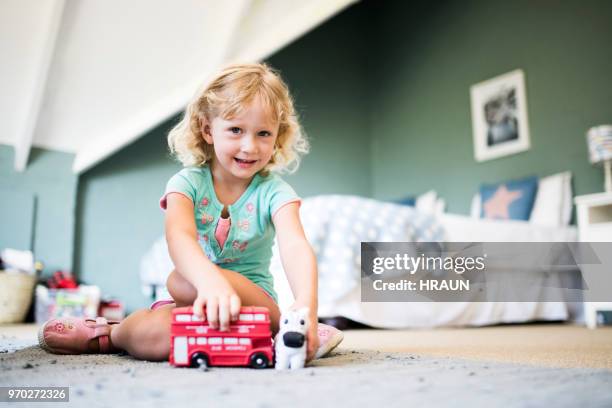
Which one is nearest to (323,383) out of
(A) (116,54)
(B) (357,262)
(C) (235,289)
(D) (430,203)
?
(C) (235,289)

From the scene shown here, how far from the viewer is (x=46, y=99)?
2627 millimetres

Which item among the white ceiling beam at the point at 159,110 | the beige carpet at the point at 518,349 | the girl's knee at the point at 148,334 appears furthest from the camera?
the white ceiling beam at the point at 159,110

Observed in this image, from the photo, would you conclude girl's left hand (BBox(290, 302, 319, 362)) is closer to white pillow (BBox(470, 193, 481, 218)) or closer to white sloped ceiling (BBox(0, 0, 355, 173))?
white sloped ceiling (BBox(0, 0, 355, 173))

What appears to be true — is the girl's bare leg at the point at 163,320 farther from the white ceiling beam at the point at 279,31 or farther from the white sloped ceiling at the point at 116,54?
the white ceiling beam at the point at 279,31

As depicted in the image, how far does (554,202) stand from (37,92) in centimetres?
254

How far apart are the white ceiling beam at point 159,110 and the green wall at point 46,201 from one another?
104 millimetres

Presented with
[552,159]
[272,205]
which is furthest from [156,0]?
[552,159]

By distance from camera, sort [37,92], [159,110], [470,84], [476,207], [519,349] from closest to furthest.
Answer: [519,349]
[37,92]
[159,110]
[476,207]
[470,84]

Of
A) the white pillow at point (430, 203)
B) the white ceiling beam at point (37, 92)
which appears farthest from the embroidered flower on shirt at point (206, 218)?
the white pillow at point (430, 203)

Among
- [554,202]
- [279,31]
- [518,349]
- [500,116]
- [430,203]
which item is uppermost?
[279,31]

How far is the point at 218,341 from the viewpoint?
82cm

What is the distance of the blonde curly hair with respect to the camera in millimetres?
1015

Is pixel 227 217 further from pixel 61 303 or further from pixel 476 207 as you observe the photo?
pixel 476 207

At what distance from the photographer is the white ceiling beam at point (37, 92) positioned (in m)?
2.21
